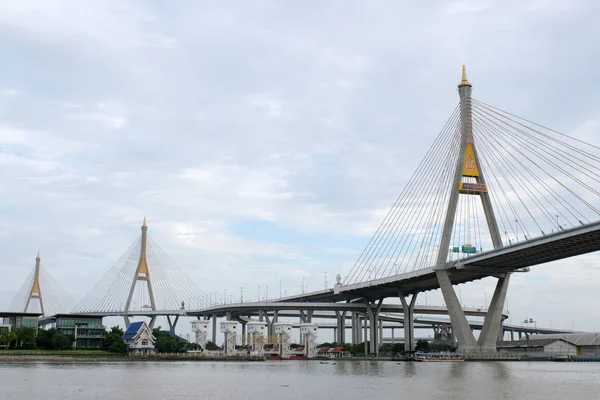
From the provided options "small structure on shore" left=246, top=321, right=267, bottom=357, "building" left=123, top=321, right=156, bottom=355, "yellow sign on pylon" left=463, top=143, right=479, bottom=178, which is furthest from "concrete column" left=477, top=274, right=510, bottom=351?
"building" left=123, top=321, right=156, bottom=355

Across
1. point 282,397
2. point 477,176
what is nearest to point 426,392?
point 282,397

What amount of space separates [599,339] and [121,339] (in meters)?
76.3

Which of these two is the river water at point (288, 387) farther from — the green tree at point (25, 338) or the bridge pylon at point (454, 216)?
the green tree at point (25, 338)

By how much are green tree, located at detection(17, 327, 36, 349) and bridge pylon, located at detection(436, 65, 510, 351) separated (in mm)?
52115

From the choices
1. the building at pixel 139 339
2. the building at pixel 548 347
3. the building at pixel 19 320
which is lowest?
the building at pixel 548 347

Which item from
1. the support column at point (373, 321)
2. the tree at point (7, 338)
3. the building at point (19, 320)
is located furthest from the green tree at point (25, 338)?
the support column at point (373, 321)

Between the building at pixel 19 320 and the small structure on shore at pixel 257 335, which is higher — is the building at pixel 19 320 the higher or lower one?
the higher one

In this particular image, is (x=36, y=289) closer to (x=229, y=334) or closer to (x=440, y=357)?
(x=229, y=334)

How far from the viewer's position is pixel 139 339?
303 ft

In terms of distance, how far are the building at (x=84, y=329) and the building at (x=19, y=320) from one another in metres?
3.91

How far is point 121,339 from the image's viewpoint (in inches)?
3617

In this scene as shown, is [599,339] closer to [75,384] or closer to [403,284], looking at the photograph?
[403,284]

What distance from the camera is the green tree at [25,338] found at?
86.6 meters

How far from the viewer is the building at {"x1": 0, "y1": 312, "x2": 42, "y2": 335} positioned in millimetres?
95681
